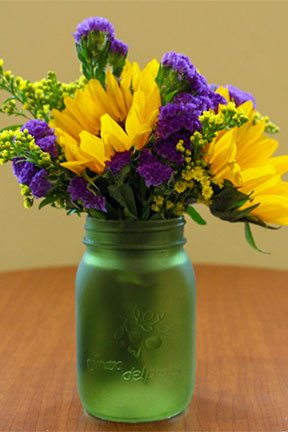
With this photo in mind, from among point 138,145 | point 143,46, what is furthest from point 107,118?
point 143,46

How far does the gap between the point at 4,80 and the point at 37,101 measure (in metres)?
0.04

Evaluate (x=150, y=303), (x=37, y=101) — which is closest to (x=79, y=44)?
(x=37, y=101)

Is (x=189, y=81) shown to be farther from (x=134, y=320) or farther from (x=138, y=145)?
(x=134, y=320)

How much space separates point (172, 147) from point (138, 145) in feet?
0.12

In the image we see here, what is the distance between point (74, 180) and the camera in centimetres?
75

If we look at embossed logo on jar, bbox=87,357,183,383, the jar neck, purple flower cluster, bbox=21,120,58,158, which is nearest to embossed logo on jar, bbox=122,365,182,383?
embossed logo on jar, bbox=87,357,183,383

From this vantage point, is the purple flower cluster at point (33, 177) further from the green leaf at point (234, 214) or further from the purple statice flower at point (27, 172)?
the green leaf at point (234, 214)

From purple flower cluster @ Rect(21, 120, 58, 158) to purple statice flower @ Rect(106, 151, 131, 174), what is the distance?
0.06 m

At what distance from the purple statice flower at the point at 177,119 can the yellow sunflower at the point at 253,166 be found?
54 mm

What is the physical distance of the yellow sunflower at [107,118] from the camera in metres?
0.73

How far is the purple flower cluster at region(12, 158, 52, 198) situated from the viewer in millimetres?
750

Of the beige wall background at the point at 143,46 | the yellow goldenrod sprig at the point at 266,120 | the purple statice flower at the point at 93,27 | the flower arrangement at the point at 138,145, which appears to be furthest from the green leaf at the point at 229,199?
the beige wall background at the point at 143,46

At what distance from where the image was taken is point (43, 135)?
77cm

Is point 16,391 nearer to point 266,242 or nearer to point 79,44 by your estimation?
point 79,44
